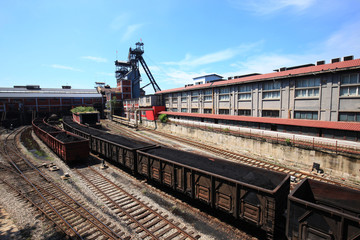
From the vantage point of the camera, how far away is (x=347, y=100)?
16172 mm

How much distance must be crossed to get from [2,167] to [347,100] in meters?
32.5

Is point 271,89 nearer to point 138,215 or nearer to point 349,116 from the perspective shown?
point 349,116

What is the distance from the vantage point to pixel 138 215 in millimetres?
8758

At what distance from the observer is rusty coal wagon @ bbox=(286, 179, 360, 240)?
488cm

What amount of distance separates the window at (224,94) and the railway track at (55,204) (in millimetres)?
24099

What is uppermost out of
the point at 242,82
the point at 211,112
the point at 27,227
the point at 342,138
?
the point at 242,82

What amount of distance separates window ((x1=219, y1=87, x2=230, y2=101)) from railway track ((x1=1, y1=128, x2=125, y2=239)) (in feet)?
79.1

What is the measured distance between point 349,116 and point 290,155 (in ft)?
21.1

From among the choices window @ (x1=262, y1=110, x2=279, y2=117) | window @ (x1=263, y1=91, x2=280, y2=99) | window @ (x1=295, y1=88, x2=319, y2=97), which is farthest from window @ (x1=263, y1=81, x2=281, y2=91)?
window @ (x1=262, y1=110, x2=279, y2=117)

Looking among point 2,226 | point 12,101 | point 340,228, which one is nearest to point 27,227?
point 2,226

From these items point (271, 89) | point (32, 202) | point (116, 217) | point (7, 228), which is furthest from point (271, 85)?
point (7, 228)

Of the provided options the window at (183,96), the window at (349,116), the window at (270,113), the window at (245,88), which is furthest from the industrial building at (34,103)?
the window at (349,116)

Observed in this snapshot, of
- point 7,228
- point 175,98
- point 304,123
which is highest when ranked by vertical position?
point 175,98

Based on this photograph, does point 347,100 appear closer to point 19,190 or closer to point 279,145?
point 279,145
